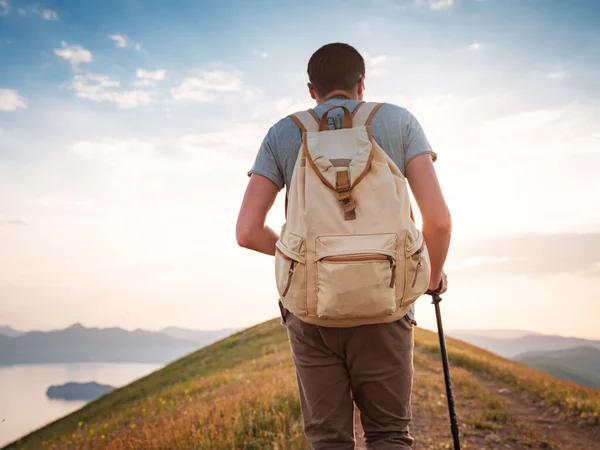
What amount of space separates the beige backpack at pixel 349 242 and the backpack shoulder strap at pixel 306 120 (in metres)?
0.19

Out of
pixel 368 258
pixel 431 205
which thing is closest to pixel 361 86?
pixel 431 205

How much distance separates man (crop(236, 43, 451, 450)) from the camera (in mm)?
2535

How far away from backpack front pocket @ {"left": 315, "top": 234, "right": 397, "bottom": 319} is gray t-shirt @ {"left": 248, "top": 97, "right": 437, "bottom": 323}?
1.16ft

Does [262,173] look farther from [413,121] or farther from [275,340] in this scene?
[275,340]

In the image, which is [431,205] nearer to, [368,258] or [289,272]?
[368,258]

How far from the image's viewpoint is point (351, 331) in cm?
250

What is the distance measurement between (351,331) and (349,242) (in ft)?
1.58

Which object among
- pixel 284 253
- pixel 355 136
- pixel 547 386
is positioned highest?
pixel 355 136

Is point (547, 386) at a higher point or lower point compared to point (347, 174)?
lower

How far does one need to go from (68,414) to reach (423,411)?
29.6 metres

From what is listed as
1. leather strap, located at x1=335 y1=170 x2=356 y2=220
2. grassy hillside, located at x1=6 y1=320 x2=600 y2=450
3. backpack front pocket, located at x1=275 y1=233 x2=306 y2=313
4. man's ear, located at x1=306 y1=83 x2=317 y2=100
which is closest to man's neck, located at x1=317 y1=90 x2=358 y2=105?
man's ear, located at x1=306 y1=83 x2=317 y2=100

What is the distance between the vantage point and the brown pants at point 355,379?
2520 millimetres

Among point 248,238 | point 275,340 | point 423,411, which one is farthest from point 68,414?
point 248,238

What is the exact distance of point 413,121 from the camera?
8.93ft
